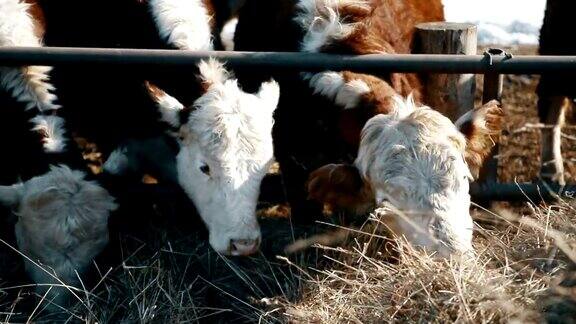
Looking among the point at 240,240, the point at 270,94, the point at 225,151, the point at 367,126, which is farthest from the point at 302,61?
the point at 240,240

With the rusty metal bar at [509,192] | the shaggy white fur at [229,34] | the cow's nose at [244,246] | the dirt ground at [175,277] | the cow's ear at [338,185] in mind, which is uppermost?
the shaggy white fur at [229,34]

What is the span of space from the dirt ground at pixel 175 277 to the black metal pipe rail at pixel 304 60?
41 centimetres

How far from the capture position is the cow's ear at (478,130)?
5.18 meters

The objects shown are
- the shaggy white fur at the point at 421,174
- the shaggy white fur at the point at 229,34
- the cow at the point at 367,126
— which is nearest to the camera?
the shaggy white fur at the point at 421,174

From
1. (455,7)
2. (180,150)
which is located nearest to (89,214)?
(180,150)

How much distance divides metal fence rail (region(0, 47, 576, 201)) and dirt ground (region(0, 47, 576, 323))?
0.42 meters

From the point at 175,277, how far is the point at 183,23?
1480 mm

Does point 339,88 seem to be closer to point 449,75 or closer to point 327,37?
point 327,37

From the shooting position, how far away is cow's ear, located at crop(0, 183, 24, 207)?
5164 mm

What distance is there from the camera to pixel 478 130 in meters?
5.21

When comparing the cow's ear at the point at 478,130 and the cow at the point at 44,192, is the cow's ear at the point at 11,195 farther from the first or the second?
the cow's ear at the point at 478,130

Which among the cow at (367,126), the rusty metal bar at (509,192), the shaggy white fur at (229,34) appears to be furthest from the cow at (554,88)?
the shaggy white fur at (229,34)

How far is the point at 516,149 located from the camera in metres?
7.96

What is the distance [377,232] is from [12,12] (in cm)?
242
